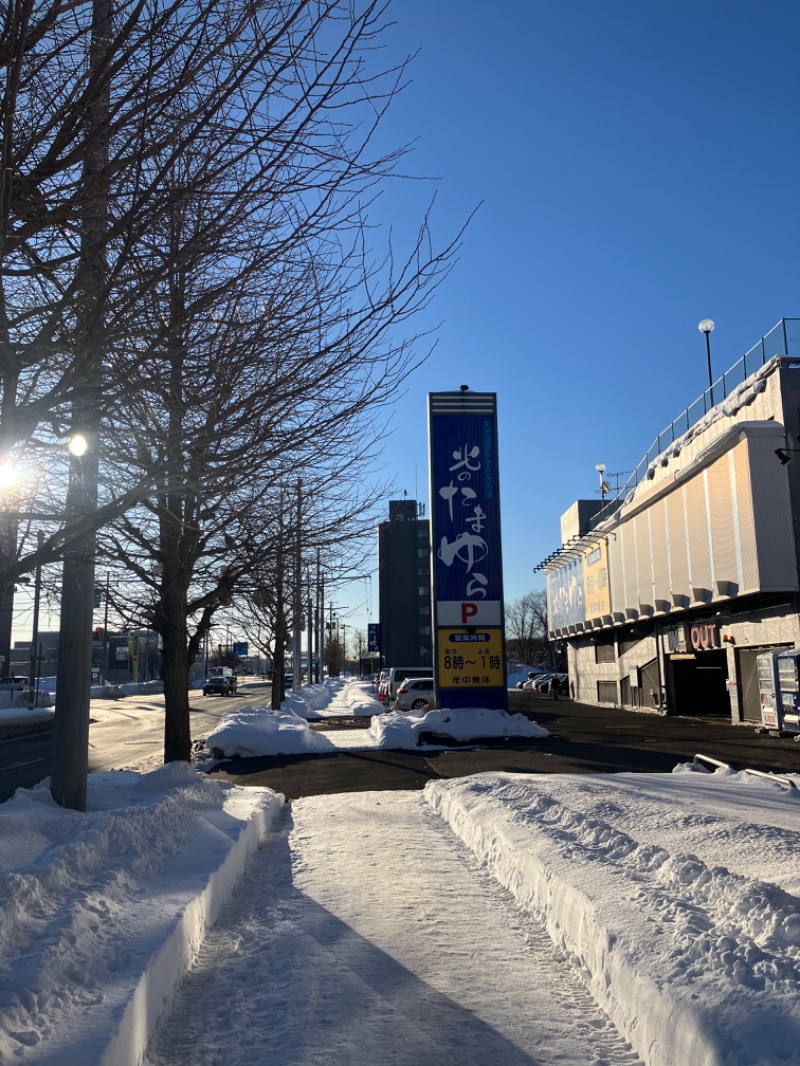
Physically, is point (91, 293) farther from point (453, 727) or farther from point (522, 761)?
point (453, 727)

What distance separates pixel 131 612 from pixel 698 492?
20642 mm

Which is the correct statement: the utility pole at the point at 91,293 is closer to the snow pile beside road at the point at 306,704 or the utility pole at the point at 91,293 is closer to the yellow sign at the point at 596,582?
the snow pile beside road at the point at 306,704

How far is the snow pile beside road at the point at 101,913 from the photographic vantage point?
11.6 ft

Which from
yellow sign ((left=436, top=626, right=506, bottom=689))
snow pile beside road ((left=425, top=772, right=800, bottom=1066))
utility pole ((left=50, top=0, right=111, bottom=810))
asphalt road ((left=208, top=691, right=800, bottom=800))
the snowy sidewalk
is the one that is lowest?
asphalt road ((left=208, top=691, right=800, bottom=800))

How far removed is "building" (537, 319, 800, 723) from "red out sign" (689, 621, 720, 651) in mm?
76

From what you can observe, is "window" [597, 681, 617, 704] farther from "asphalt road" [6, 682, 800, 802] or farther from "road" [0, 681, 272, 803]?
"road" [0, 681, 272, 803]

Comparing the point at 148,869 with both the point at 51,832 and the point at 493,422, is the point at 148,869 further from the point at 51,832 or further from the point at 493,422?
the point at 493,422

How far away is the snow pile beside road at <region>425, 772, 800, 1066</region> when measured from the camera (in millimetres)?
3482

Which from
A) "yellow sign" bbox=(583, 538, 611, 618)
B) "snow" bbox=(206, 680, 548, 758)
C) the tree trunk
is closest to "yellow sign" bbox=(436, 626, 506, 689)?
"snow" bbox=(206, 680, 548, 758)

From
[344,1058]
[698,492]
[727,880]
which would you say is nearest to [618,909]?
[727,880]

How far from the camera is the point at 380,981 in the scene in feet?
16.0

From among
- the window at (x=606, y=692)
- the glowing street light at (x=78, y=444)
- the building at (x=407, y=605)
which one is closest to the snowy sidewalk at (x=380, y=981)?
the glowing street light at (x=78, y=444)

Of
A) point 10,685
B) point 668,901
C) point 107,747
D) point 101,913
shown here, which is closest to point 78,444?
point 101,913

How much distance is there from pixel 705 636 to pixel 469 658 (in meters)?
11.3
